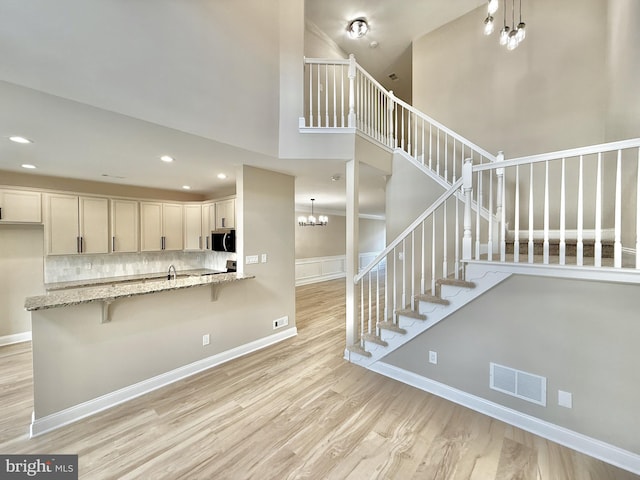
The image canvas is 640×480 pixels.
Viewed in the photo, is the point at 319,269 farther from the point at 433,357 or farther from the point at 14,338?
the point at 14,338

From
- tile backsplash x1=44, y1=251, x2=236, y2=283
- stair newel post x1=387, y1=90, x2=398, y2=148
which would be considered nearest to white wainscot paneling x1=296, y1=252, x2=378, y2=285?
tile backsplash x1=44, y1=251, x2=236, y2=283

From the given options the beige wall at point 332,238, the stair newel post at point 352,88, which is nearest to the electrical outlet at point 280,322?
the stair newel post at point 352,88

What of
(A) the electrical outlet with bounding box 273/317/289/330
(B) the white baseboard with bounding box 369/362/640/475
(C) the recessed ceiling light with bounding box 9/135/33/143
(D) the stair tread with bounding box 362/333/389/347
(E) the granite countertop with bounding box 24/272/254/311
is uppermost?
(C) the recessed ceiling light with bounding box 9/135/33/143

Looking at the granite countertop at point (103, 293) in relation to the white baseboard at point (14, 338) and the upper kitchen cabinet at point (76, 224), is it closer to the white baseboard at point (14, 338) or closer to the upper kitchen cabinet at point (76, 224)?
the upper kitchen cabinet at point (76, 224)

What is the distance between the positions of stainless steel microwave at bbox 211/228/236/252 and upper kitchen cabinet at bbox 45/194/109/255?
1.72 metres

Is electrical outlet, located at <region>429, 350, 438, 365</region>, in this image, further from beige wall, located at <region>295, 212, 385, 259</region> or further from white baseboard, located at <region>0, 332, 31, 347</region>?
white baseboard, located at <region>0, 332, 31, 347</region>

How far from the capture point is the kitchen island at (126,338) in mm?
2111

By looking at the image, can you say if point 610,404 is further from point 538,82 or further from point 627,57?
point 538,82

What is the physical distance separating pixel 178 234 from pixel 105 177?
5.10ft

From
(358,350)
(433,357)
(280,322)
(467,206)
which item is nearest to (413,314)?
(433,357)

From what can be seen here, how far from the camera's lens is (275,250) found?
371 centimetres

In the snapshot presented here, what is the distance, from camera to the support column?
3.20 meters

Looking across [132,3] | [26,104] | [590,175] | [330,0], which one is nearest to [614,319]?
[590,175]

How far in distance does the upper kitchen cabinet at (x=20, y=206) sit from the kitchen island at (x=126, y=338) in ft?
6.62
